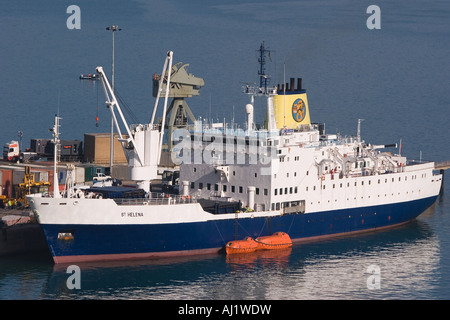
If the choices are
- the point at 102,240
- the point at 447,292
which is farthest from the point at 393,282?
the point at 102,240

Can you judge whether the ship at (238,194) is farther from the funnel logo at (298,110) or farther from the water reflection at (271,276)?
the water reflection at (271,276)

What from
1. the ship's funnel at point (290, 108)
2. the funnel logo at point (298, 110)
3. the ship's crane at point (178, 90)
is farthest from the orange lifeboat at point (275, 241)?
the ship's crane at point (178, 90)

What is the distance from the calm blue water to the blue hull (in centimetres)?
83

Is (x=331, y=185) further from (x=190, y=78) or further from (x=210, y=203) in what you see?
(x=190, y=78)

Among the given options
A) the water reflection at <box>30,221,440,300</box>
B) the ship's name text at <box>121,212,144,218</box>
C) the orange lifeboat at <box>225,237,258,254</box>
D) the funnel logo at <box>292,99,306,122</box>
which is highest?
the funnel logo at <box>292,99,306,122</box>

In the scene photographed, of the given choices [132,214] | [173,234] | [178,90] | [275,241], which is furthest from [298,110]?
[178,90]

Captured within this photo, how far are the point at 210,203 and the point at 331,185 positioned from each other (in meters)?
8.34

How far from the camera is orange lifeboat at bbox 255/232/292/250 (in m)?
52.7

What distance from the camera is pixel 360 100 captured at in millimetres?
121938

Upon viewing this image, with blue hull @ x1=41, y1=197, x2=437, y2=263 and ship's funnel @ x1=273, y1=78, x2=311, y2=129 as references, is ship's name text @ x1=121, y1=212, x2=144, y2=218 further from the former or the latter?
ship's funnel @ x1=273, y1=78, x2=311, y2=129

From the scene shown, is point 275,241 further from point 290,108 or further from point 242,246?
point 290,108

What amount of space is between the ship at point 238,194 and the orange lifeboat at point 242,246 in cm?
46

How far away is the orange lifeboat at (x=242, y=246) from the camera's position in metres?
51.8

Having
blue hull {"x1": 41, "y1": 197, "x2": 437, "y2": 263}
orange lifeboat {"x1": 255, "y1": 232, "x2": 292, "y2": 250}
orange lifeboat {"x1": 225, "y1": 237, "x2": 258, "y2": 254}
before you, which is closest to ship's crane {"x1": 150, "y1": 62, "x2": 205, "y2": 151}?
blue hull {"x1": 41, "y1": 197, "x2": 437, "y2": 263}
